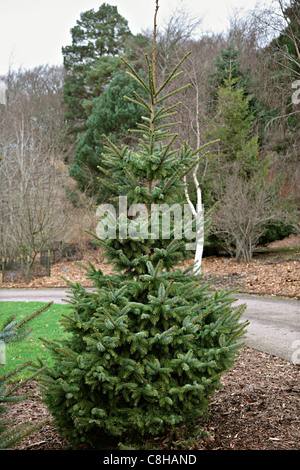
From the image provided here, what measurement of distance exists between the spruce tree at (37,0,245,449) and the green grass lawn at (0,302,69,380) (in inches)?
28.5

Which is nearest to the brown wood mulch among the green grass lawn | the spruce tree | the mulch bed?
the mulch bed

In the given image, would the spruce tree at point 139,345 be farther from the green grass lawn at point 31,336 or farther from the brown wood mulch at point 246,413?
the green grass lawn at point 31,336

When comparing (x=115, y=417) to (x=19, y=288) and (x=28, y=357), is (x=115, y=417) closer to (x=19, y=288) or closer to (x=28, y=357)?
(x=28, y=357)

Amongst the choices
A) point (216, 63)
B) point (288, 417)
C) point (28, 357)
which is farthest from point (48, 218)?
point (288, 417)

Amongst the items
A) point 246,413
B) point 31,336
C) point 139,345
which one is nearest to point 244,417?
point 246,413

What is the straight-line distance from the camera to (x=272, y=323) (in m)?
6.90

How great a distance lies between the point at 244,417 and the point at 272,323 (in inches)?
154

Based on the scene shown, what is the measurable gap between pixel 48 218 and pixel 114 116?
20.9ft

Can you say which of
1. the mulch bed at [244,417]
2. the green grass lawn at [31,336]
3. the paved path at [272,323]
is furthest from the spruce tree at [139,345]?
the paved path at [272,323]

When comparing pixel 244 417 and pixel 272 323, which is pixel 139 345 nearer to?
pixel 244 417

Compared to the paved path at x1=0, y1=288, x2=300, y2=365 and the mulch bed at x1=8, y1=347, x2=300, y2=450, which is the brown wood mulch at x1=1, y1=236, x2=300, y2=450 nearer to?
the mulch bed at x1=8, y1=347, x2=300, y2=450

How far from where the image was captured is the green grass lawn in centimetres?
498
